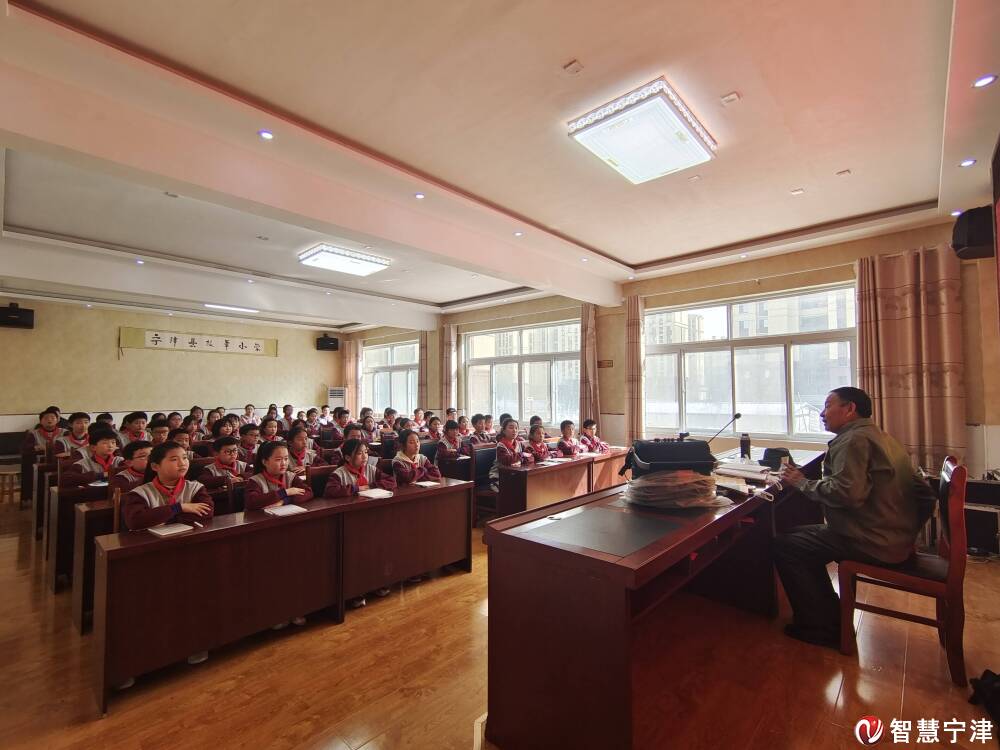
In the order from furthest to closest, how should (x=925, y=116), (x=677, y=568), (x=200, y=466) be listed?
(x=200, y=466) < (x=925, y=116) < (x=677, y=568)

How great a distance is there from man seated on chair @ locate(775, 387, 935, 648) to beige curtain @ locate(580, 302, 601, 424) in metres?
4.74

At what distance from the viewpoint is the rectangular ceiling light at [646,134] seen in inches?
113

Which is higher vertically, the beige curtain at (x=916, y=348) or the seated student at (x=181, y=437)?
the beige curtain at (x=916, y=348)

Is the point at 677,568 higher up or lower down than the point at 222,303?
lower down

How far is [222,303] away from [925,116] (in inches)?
316

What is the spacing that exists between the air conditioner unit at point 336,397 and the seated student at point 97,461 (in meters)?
7.49

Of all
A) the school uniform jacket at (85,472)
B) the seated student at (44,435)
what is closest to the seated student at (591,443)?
the school uniform jacket at (85,472)

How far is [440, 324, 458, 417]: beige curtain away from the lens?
9.79 metres

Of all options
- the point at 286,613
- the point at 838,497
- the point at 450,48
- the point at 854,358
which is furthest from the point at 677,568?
the point at 854,358

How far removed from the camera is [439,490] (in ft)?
11.2

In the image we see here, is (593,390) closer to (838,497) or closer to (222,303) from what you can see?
(838,497)

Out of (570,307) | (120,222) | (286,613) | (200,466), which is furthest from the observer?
(570,307)

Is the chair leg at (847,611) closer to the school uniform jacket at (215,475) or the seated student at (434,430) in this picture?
the school uniform jacket at (215,475)

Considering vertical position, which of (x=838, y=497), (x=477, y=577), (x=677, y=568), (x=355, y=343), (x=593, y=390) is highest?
(x=355, y=343)
